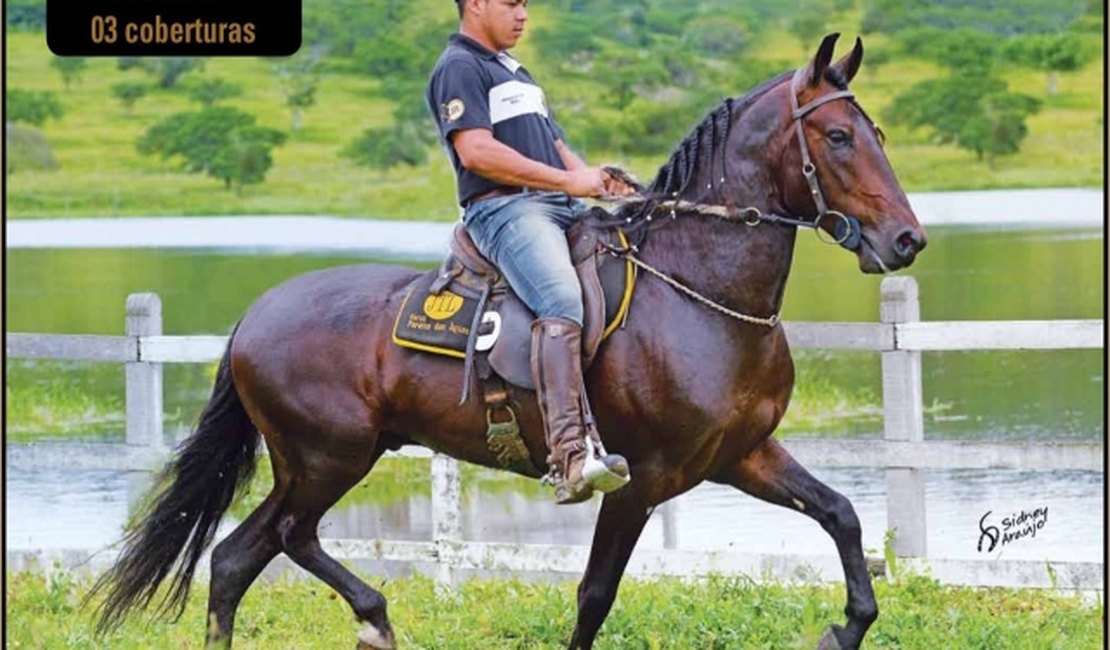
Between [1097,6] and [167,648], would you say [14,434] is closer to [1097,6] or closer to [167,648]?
[167,648]

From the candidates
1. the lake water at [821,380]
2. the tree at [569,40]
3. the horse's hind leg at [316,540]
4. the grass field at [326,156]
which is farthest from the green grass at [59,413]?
the horse's hind leg at [316,540]

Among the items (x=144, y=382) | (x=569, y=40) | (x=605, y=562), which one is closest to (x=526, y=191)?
(x=605, y=562)

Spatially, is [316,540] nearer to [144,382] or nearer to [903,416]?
[144,382]

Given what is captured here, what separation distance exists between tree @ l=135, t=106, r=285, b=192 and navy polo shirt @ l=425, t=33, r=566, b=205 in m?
18.8

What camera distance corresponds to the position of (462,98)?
671cm

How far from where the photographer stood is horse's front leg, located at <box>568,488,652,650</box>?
6.81m

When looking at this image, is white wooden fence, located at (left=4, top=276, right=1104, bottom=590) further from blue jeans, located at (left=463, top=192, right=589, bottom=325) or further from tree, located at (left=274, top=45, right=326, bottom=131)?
tree, located at (left=274, top=45, right=326, bottom=131)

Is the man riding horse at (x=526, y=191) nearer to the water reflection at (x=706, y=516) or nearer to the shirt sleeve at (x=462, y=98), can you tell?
the shirt sleeve at (x=462, y=98)

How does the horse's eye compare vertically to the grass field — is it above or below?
below

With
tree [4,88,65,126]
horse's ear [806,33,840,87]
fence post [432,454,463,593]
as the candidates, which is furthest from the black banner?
tree [4,88,65,126]

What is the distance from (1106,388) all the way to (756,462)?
154cm

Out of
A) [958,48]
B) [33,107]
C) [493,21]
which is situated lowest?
[493,21]

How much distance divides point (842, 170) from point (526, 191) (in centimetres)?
119

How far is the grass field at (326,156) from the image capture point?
24.6 metres
